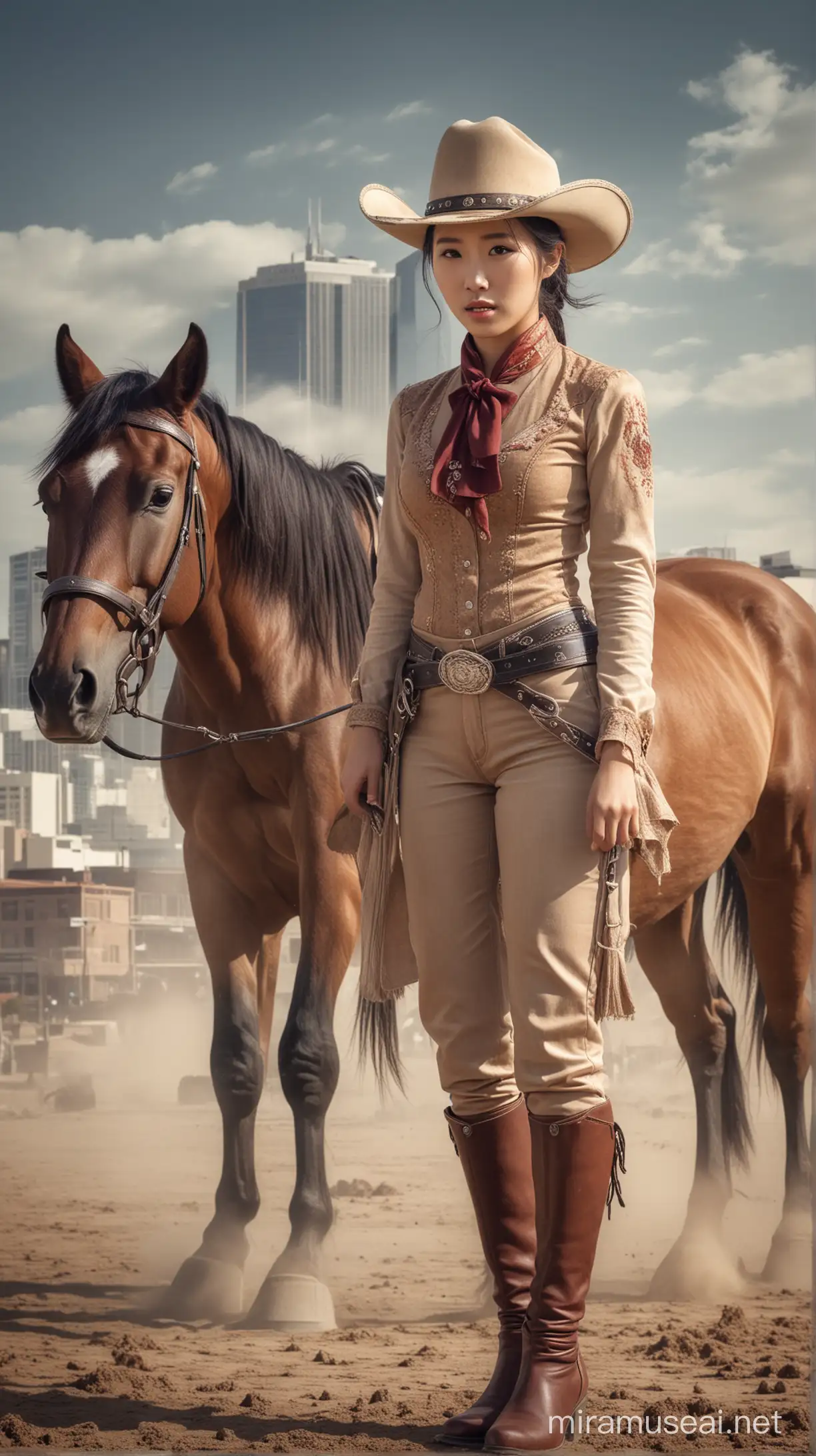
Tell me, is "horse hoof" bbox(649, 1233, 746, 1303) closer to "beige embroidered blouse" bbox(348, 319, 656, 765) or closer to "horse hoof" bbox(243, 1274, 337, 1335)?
"horse hoof" bbox(243, 1274, 337, 1335)

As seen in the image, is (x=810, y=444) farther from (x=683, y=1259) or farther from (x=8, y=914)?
(x=8, y=914)

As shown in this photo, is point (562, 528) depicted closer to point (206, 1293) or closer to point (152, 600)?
point (152, 600)

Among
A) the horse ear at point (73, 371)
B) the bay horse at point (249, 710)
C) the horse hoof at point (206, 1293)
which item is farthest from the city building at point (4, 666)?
the horse hoof at point (206, 1293)

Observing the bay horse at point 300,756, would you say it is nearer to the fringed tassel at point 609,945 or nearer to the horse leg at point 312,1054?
the horse leg at point 312,1054

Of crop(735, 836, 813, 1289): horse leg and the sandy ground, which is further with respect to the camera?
crop(735, 836, 813, 1289): horse leg

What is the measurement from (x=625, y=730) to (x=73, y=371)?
1.81m

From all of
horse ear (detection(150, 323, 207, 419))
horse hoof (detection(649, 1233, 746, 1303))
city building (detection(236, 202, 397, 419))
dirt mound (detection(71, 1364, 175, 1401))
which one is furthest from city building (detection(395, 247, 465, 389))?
horse hoof (detection(649, 1233, 746, 1303))

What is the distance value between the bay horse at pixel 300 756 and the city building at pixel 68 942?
63.5 ft

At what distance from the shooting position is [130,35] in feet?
12.4

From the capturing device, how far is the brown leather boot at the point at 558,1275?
7.62 ft

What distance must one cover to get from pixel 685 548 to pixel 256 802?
1752mm

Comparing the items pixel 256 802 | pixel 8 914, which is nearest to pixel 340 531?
pixel 256 802

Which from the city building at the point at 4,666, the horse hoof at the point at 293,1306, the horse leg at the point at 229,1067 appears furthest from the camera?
the city building at the point at 4,666

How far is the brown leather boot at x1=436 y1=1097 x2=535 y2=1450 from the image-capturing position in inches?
98.3
